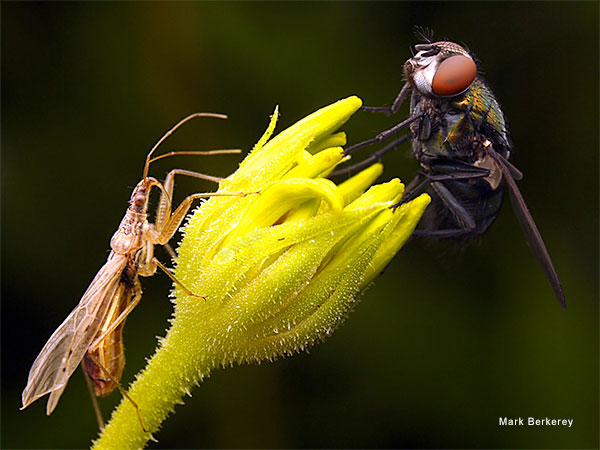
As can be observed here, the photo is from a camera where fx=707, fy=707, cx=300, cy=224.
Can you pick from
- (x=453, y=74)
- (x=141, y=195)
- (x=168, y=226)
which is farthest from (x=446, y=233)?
(x=141, y=195)

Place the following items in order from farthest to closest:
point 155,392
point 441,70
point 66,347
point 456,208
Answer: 1. point 456,208
2. point 441,70
3. point 66,347
4. point 155,392

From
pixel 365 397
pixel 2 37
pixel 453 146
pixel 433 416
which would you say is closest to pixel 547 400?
pixel 433 416

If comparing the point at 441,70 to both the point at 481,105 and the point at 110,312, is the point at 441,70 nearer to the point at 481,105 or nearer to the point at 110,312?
the point at 481,105

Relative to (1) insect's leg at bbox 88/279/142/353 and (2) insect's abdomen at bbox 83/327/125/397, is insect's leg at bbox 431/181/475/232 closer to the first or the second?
(1) insect's leg at bbox 88/279/142/353

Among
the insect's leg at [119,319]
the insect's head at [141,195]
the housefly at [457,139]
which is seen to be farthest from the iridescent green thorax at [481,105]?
the insect's leg at [119,319]

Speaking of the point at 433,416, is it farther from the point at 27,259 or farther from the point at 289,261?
the point at 27,259
